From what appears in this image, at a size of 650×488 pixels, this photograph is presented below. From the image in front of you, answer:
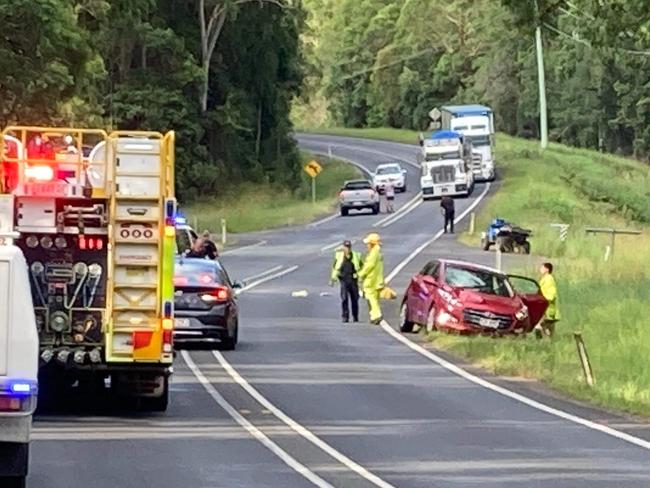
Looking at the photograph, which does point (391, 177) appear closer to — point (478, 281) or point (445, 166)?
point (445, 166)

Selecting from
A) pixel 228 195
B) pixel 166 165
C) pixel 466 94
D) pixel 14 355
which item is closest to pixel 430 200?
pixel 228 195

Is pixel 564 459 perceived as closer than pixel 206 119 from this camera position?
Yes

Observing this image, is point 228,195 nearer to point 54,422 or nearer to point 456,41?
point 456,41

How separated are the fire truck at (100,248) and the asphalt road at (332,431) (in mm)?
825

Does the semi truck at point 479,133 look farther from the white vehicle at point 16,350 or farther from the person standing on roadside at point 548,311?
the white vehicle at point 16,350

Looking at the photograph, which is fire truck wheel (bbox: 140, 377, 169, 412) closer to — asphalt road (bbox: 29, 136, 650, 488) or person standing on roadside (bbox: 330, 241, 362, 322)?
asphalt road (bbox: 29, 136, 650, 488)

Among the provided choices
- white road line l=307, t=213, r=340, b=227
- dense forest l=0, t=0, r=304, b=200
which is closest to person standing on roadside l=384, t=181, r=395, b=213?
white road line l=307, t=213, r=340, b=227

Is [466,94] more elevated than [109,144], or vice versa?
[466,94]

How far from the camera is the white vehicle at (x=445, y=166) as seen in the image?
77.1m

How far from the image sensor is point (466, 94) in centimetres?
12188

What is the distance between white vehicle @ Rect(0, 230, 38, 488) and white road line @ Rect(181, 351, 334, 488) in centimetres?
320

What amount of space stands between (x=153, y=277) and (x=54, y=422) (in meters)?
1.80

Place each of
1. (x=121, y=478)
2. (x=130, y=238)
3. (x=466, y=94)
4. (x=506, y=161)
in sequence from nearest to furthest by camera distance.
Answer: (x=121, y=478), (x=130, y=238), (x=506, y=161), (x=466, y=94)

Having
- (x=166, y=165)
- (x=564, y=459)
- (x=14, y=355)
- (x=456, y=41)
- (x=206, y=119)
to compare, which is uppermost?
(x=456, y=41)
